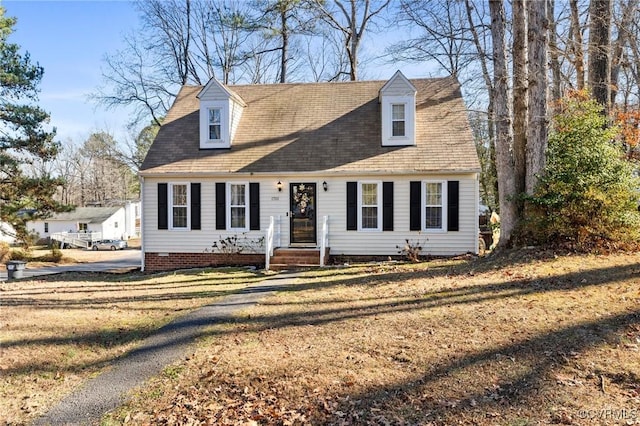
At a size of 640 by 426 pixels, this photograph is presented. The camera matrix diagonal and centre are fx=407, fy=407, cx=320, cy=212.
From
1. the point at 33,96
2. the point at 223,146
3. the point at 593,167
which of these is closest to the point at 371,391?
the point at 593,167

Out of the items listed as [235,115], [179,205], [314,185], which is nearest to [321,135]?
[314,185]

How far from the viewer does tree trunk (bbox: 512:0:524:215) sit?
33.3ft

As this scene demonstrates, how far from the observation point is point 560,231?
9.84m

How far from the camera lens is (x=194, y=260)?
14.1m

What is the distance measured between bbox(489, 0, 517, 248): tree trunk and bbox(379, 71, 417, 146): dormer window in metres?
3.32

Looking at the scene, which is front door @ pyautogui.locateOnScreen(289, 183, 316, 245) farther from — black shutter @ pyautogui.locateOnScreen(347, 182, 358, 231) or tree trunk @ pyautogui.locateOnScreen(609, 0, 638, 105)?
tree trunk @ pyautogui.locateOnScreen(609, 0, 638, 105)

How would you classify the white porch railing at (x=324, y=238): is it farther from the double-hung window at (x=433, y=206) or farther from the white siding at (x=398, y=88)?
the white siding at (x=398, y=88)

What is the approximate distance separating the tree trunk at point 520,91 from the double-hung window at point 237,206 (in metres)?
8.46

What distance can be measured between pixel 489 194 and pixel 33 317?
26.2 m

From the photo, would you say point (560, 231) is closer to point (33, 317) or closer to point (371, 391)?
point (371, 391)

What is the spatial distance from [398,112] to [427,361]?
1087cm

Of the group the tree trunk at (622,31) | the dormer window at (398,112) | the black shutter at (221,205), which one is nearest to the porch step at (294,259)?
the black shutter at (221,205)

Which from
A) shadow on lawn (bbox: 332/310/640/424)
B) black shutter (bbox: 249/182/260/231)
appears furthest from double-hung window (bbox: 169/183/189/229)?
shadow on lawn (bbox: 332/310/640/424)

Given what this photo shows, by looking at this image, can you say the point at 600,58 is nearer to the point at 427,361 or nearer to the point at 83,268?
the point at 427,361
